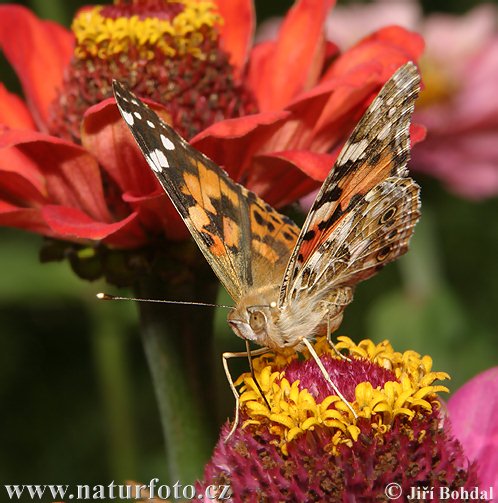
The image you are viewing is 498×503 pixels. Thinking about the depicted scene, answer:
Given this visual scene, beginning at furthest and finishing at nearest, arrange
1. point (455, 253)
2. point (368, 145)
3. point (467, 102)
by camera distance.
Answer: point (455, 253)
point (467, 102)
point (368, 145)

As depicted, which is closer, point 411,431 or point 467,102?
point 411,431

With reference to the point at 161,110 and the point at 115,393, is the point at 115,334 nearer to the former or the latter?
the point at 115,393

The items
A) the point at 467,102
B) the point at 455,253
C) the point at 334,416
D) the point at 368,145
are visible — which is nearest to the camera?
the point at 334,416


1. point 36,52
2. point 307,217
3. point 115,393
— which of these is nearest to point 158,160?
point 307,217

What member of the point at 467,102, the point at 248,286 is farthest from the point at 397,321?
the point at 248,286

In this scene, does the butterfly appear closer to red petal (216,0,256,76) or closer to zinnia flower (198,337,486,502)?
zinnia flower (198,337,486,502)

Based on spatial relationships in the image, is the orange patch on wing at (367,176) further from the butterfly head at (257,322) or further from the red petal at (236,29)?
the red petal at (236,29)

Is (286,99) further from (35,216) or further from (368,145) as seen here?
(35,216)
